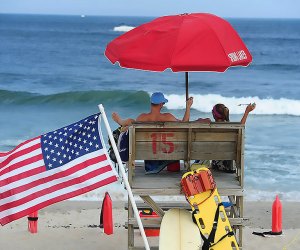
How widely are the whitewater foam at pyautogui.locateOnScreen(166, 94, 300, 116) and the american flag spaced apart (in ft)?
75.4

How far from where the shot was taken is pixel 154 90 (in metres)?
37.7

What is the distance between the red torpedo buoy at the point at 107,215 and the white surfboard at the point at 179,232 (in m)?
2.46

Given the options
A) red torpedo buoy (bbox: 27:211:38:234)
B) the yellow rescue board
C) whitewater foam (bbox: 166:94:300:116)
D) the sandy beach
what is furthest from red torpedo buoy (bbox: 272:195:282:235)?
whitewater foam (bbox: 166:94:300:116)

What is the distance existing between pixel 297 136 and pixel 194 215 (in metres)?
16.0

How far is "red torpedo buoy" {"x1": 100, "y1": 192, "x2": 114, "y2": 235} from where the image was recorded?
1107cm

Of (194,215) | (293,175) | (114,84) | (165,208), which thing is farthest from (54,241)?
(114,84)

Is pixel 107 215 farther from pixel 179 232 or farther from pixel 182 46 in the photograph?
pixel 182 46

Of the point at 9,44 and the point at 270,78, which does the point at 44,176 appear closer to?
the point at 270,78

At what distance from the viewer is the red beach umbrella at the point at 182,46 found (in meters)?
8.38

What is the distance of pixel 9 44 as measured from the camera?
224ft

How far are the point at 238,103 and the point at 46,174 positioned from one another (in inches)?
1065

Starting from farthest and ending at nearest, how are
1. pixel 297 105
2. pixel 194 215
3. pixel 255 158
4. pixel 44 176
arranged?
pixel 297 105 → pixel 255 158 → pixel 194 215 → pixel 44 176

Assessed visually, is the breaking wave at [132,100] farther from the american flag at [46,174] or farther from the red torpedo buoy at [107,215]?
the american flag at [46,174]

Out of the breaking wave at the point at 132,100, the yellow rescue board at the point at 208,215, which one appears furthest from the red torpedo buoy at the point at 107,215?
the breaking wave at the point at 132,100
